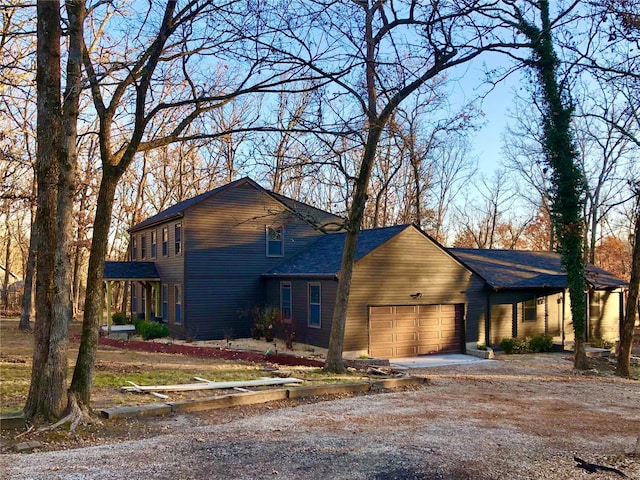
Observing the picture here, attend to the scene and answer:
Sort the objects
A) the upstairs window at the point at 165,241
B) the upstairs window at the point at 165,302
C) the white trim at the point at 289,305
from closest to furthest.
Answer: the white trim at the point at 289,305, the upstairs window at the point at 165,241, the upstairs window at the point at 165,302

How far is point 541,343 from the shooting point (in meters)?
23.3

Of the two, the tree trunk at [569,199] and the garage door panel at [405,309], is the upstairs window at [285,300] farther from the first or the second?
the tree trunk at [569,199]

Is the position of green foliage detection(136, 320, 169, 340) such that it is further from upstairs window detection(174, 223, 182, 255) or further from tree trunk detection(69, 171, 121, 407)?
tree trunk detection(69, 171, 121, 407)

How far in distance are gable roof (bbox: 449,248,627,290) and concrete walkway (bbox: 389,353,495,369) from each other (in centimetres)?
346

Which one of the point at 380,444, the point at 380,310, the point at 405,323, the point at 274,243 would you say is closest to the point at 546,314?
the point at 405,323

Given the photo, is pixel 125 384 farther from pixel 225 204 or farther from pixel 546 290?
pixel 546 290

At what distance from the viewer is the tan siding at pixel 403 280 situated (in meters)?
19.6

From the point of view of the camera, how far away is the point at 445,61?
12562 millimetres

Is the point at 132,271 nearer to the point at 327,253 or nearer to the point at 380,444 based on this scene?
the point at 327,253

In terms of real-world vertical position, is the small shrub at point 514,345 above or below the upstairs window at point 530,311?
below

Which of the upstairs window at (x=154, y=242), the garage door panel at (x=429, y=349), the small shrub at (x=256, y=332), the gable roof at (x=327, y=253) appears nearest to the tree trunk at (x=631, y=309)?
the garage door panel at (x=429, y=349)

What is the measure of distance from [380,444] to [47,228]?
5.40 metres

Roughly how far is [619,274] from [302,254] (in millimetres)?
33503

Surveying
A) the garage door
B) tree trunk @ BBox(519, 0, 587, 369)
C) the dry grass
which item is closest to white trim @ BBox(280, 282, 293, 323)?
the garage door
